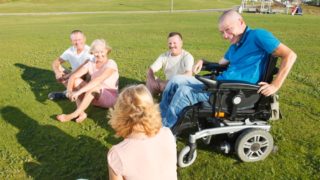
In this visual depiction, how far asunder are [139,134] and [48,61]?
9801mm

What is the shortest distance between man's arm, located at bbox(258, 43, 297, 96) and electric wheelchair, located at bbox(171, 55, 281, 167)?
0.10 m

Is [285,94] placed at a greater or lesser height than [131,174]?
lesser

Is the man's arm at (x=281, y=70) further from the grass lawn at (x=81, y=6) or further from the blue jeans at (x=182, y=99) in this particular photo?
the grass lawn at (x=81, y=6)

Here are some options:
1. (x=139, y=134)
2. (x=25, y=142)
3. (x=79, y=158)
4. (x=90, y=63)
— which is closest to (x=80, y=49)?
(x=90, y=63)

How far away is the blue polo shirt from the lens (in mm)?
4484

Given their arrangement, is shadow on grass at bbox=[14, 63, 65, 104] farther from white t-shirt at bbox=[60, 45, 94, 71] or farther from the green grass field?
white t-shirt at bbox=[60, 45, 94, 71]

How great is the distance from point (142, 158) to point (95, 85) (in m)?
3.62

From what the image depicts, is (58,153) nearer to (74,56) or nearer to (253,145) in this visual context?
(253,145)

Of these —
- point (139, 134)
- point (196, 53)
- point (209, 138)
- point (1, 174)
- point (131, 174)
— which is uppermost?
point (139, 134)

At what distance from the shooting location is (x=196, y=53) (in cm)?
1324

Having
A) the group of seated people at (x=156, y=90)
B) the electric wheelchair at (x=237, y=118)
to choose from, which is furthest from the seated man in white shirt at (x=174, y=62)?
the electric wheelchair at (x=237, y=118)

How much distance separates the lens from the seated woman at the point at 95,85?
6.23 m

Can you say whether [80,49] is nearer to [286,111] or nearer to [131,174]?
[286,111]

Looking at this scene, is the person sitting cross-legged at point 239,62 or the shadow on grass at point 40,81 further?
the shadow on grass at point 40,81
